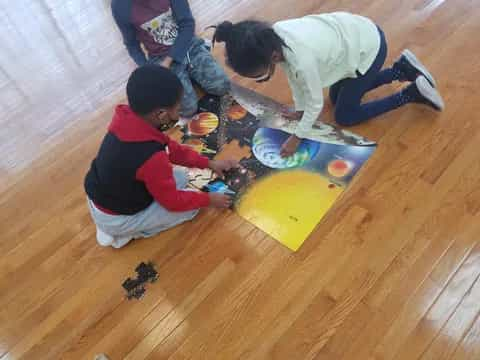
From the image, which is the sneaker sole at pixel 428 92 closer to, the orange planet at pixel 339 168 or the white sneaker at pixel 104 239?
the orange planet at pixel 339 168

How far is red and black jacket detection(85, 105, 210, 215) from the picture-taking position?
0.82 meters

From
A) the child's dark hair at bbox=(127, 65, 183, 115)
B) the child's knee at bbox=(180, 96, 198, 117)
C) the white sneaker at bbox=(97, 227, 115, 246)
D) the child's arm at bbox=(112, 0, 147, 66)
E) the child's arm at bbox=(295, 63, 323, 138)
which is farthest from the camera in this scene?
the child's knee at bbox=(180, 96, 198, 117)

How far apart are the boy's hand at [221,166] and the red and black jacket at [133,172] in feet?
0.39

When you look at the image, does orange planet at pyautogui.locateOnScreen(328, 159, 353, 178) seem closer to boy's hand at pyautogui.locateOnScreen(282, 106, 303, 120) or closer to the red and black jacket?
boy's hand at pyautogui.locateOnScreen(282, 106, 303, 120)

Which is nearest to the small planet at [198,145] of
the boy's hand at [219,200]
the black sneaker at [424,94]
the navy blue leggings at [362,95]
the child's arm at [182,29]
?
the boy's hand at [219,200]

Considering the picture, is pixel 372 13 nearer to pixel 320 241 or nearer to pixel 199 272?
pixel 320 241

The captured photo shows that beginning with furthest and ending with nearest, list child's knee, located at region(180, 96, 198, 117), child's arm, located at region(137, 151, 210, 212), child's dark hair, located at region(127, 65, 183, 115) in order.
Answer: child's knee, located at region(180, 96, 198, 117), child's arm, located at region(137, 151, 210, 212), child's dark hair, located at region(127, 65, 183, 115)

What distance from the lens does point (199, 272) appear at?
1.01m

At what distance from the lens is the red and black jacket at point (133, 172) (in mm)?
825

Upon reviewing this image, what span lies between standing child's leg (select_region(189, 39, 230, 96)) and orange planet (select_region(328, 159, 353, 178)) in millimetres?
507

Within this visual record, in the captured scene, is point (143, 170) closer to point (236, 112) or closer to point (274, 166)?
point (274, 166)

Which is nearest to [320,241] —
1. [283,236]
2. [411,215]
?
[283,236]

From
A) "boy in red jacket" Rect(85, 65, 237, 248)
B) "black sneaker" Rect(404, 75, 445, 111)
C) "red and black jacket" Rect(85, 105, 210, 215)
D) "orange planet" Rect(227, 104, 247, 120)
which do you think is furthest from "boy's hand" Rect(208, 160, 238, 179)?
"black sneaker" Rect(404, 75, 445, 111)

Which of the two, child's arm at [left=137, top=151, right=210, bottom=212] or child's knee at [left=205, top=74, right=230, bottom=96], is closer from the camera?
child's arm at [left=137, top=151, right=210, bottom=212]
